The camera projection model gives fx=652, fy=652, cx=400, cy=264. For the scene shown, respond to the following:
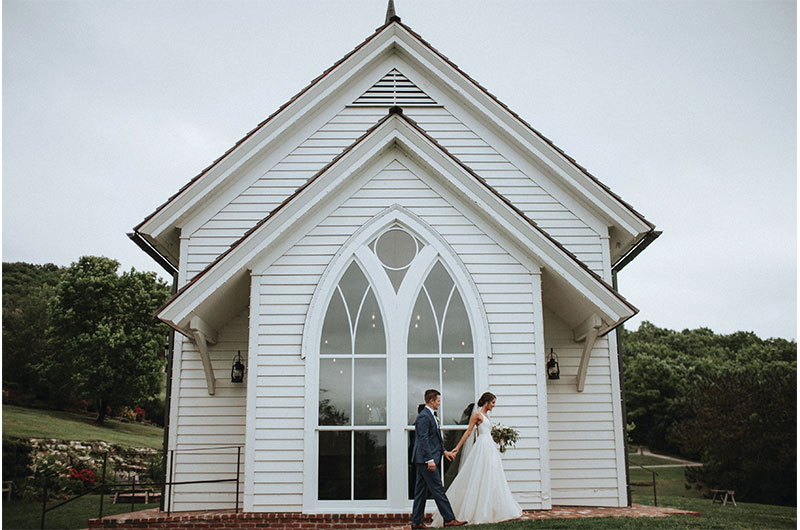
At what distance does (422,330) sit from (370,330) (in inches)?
30.9

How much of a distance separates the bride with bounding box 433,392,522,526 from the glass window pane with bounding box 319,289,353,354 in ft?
7.28

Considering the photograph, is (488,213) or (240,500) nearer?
(488,213)

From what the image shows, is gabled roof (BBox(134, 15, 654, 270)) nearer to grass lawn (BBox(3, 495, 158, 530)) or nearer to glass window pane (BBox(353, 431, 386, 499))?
glass window pane (BBox(353, 431, 386, 499))

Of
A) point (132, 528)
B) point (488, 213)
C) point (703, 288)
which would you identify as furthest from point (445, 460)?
point (703, 288)

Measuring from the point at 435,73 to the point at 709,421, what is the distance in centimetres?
2579

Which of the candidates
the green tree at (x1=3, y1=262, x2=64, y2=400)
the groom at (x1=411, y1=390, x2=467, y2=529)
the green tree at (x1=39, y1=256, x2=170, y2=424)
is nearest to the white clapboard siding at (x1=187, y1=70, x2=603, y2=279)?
the groom at (x1=411, y1=390, x2=467, y2=529)

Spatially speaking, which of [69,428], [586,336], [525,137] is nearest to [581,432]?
[586,336]

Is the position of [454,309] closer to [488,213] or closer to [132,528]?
[488,213]

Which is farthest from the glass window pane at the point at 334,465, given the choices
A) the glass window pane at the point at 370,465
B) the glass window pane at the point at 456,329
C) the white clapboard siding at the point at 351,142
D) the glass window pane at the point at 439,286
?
the white clapboard siding at the point at 351,142

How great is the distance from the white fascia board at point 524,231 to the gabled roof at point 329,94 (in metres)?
2.98

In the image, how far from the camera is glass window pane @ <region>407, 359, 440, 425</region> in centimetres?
950

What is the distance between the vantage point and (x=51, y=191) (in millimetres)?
42250

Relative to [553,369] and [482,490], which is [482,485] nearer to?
[482,490]

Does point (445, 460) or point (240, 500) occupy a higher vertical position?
point (445, 460)
